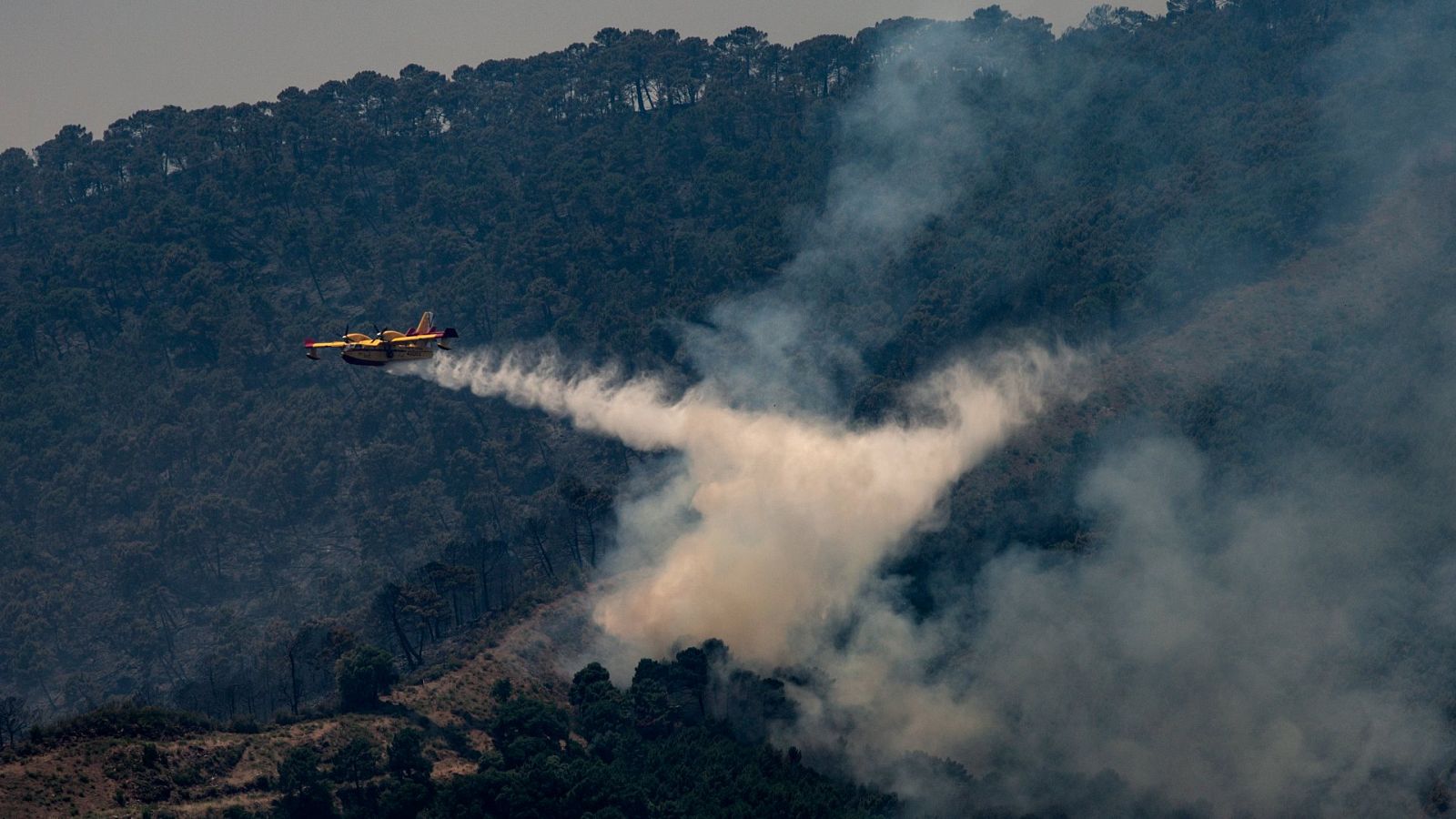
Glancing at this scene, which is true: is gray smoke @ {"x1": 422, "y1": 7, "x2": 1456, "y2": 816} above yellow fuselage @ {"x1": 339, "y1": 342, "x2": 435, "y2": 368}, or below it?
below

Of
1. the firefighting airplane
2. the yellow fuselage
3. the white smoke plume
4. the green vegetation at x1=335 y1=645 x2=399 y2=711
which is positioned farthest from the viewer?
the white smoke plume

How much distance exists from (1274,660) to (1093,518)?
2522 centimetres

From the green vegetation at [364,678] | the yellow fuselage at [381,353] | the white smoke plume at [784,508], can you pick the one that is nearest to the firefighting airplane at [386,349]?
the yellow fuselage at [381,353]

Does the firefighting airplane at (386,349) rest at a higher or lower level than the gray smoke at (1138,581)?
higher

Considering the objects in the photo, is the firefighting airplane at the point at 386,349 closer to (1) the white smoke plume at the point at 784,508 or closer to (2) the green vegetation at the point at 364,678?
(2) the green vegetation at the point at 364,678

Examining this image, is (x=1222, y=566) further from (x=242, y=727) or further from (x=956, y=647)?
(x=242, y=727)

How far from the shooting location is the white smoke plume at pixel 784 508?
143 m

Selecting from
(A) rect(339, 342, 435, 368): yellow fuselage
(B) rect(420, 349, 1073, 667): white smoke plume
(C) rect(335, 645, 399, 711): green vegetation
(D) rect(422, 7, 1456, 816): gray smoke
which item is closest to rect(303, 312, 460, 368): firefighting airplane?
(A) rect(339, 342, 435, 368): yellow fuselage

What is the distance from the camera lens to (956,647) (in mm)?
137625

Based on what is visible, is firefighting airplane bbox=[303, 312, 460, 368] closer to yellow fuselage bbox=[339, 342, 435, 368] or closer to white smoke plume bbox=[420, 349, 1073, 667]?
yellow fuselage bbox=[339, 342, 435, 368]

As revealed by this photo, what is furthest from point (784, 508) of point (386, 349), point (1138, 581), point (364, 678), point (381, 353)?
point (364, 678)

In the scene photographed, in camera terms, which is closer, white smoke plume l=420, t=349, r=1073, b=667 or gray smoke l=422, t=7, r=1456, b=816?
gray smoke l=422, t=7, r=1456, b=816

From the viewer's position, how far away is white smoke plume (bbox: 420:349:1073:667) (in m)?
143

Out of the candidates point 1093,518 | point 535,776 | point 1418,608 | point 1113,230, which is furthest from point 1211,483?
point 535,776
